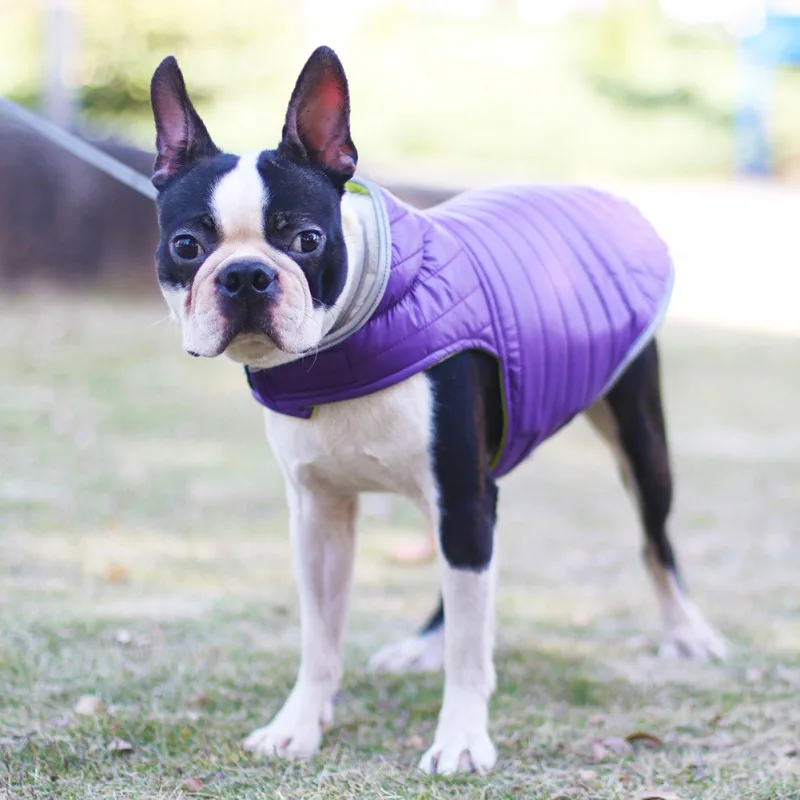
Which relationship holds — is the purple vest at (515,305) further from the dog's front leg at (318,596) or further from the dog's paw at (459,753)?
the dog's paw at (459,753)

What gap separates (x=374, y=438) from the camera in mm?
3027

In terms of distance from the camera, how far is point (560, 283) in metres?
3.62

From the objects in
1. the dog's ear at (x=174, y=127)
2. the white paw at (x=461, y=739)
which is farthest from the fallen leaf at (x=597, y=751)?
the dog's ear at (x=174, y=127)

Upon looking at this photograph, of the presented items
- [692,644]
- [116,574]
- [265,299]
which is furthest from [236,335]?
[116,574]

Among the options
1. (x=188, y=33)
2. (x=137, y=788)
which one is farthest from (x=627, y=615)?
(x=188, y=33)

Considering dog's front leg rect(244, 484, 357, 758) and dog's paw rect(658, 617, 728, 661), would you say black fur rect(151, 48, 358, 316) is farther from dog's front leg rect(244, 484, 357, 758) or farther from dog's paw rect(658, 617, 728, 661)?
dog's paw rect(658, 617, 728, 661)

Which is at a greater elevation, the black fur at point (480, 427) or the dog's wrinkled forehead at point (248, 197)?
the dog's wrinkled forehead at point (248, 197)

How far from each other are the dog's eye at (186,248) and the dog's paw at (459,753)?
1.39m

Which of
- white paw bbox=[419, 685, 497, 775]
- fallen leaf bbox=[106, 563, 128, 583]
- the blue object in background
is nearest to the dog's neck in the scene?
white paw bbox=[419, 685, 497, 775]

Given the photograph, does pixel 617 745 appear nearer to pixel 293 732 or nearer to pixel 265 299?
pixel 293 732

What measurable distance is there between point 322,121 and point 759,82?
2330cm

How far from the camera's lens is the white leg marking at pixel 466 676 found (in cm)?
312

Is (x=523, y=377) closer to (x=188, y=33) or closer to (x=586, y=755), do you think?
(x=586, y=755)

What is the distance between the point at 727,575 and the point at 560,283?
2.19 m
